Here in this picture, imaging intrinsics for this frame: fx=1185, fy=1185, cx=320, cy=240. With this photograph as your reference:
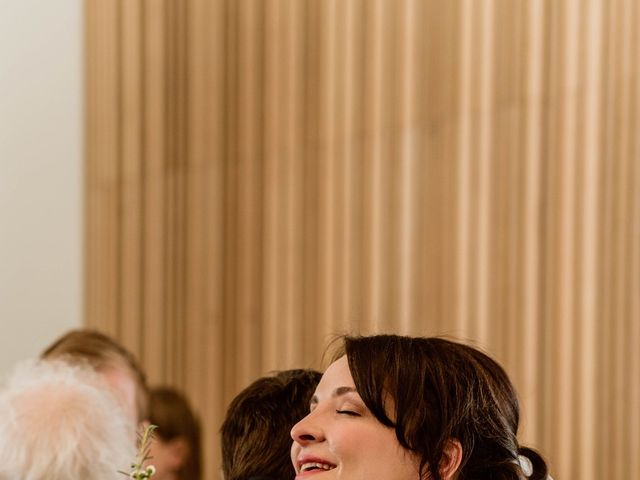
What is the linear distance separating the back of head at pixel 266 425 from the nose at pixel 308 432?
35 centimetres

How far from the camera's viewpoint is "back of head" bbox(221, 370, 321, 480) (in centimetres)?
265

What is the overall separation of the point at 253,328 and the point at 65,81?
2202 millimetres

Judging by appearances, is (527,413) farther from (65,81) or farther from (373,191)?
(65,81)

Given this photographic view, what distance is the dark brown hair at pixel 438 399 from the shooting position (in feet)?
7.50

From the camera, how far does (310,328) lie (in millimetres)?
5211

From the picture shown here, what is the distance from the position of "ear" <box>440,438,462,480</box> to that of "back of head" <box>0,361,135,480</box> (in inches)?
27.2

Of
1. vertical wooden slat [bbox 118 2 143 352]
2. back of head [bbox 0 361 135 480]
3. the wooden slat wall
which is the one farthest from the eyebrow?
vertical wooden slat [bbox 118 2 143 352]

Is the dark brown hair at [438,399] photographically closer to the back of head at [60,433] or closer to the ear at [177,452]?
the back of head at [60,433]

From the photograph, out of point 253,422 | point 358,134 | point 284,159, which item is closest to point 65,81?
point 284,159

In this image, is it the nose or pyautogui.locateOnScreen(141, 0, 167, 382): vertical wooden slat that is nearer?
the nose

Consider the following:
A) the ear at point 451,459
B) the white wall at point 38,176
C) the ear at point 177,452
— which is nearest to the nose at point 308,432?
the ear at point 451,459

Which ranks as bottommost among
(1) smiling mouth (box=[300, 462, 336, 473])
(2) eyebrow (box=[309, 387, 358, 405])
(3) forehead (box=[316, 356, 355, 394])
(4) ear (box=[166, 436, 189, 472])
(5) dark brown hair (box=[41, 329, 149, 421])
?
(4) ear (box=[166, 436, 189, 472])

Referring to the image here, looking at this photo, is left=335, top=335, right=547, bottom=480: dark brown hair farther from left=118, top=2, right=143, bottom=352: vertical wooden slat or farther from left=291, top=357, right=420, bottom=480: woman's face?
left=118, top=2, right=143, bottom=352: vertical wooden slat

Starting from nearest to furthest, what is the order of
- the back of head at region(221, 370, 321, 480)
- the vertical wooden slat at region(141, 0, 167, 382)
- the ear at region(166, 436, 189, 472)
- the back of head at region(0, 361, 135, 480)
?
the back of head at region(0, 361, 135, 480) < the back of head at region(221, 370, 321, 480) < the ear at region(166, 436, 189, 472) < the vertical wooden slat at region(141, 0, 167, 382)
